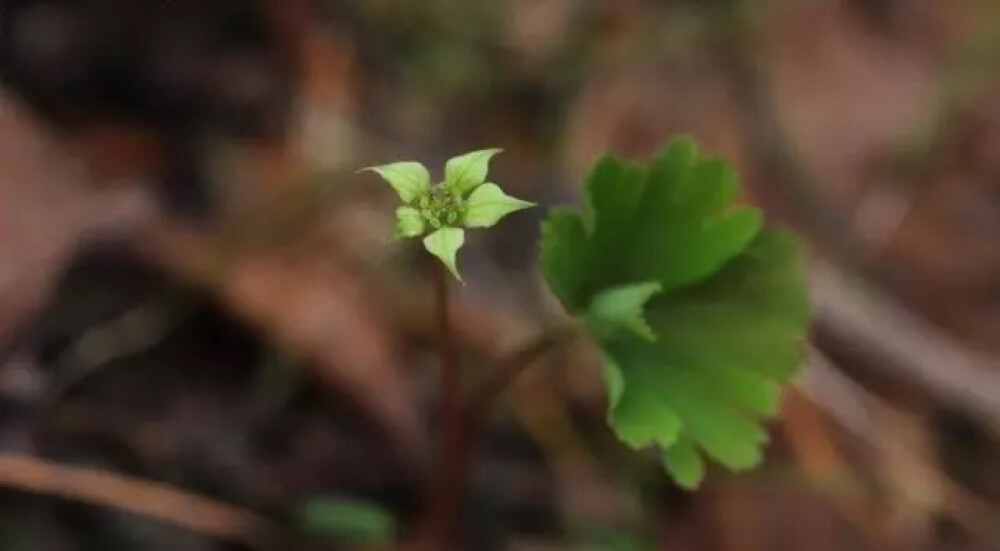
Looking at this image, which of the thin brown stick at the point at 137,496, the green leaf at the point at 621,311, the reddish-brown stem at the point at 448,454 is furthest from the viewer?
the thin brown stick at the point at 137,496

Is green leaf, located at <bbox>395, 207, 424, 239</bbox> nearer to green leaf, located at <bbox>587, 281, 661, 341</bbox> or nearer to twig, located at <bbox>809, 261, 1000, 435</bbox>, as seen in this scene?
green leaf, located at <bbox>587, 281, 661, 341</bbox>

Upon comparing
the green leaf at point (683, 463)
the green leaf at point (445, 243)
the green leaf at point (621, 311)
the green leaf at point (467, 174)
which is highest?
the green leaf at point (467, 174)

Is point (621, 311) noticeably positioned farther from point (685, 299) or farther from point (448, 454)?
point (448, 454)

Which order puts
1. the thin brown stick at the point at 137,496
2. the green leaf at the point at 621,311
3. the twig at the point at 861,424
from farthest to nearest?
1. the twig at the point at 861,424
2. the thin brown stick at the point at 137,496
3. the green leaf at the point at 621,311

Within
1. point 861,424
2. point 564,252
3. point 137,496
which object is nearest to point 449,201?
Answer: point 564,252

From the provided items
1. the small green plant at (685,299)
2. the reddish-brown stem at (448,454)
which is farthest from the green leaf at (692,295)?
the reddish-brown stem at (448,454)

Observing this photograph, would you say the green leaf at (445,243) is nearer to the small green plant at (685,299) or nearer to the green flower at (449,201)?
the green flower at (449,201)
